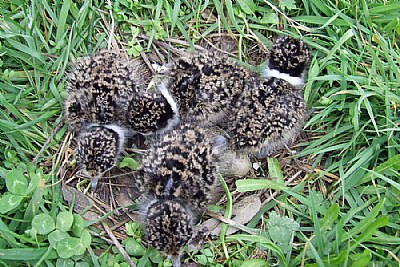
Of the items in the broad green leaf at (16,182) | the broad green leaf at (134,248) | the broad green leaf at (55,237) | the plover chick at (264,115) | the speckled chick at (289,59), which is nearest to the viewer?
the broad green leaf at (55,237)

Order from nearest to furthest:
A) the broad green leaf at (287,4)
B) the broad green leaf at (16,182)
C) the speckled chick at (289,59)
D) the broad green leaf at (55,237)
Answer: the broad green leaf at (55,237) < the broad green leaf at (16,182) < the speckled chick at (289,59) < the broad green leaf at (287,4)

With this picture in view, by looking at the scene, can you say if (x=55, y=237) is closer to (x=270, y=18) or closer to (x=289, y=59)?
(x=289, y=59)

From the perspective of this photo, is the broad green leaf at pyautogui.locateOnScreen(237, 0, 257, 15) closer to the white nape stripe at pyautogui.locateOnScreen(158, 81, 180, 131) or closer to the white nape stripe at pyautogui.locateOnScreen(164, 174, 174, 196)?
the white nape stripe at pyautogui.locateOnScreen(158, 81, 180, 131)

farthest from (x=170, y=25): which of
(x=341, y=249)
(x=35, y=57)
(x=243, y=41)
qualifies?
(x=341, y=249)

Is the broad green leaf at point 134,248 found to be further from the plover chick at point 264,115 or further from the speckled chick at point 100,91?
the plover chick at point 264,115

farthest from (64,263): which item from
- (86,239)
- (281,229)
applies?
(281,229)

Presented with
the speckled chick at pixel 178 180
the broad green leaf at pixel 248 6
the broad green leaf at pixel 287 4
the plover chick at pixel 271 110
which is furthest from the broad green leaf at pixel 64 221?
the broad green leaf at pixel 287 4
